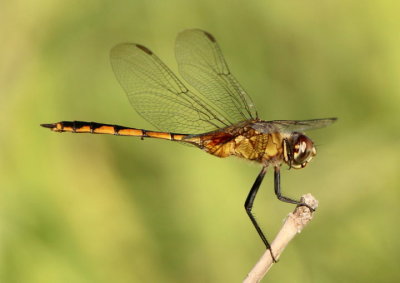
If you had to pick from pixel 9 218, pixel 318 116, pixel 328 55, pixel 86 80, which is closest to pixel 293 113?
pixel 318 116

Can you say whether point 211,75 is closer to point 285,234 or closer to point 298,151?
point 298,151

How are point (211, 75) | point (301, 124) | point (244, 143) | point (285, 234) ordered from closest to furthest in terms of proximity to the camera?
point (285, 234), point (301, 124), point (244, 143), point (211, 75)

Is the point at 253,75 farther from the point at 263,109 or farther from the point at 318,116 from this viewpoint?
the point at 318,116

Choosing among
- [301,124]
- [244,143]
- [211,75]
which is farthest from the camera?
[211,75]

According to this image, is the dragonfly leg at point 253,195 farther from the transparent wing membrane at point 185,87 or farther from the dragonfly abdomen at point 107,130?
the dragonfly abdomen at point 107,130

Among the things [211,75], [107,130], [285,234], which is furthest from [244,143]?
[285,234]

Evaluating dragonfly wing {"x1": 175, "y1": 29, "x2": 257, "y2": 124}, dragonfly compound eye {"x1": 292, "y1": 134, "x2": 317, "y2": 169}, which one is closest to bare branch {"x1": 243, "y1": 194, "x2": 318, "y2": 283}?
dragonfly compound eye {"x1": 292, "y1": 134, "x2": 317, "y2": 169}

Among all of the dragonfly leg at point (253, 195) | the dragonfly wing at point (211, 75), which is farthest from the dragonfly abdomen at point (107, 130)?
the dragonfly leg at point (253, 195)

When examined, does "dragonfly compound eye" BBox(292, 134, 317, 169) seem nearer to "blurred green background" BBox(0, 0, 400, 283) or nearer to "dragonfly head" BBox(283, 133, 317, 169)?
"dragonfly head" BBox(283, 133, 317, 169)
